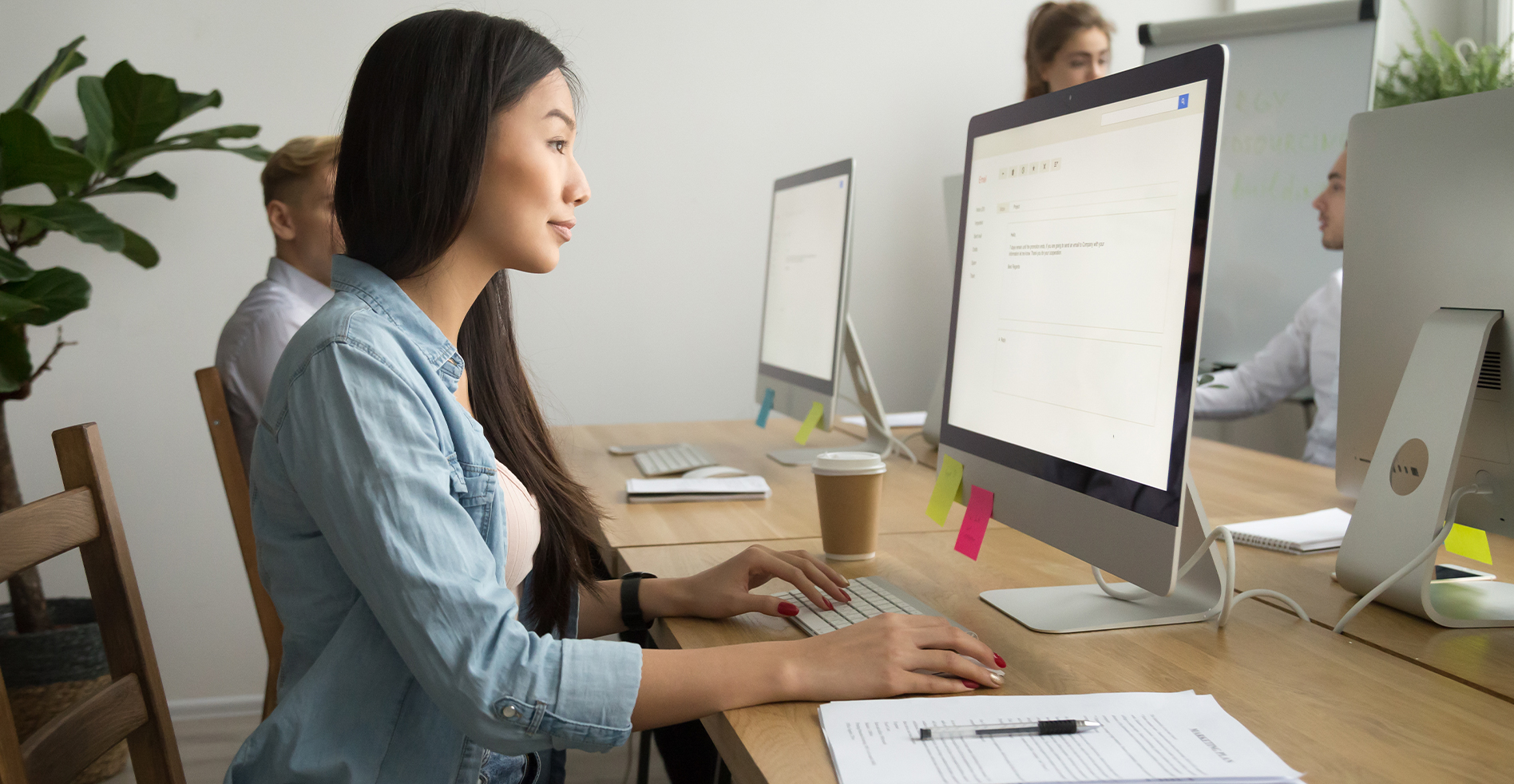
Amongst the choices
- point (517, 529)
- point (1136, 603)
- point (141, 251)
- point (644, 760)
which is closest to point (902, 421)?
point (644, 760)

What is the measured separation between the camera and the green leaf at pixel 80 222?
219cm

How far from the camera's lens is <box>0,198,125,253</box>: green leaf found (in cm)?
219

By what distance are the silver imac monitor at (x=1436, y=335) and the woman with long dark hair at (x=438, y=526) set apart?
→ 513 millimetres

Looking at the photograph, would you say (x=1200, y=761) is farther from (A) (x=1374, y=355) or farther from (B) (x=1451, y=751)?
(A) (x=1374, y=355)

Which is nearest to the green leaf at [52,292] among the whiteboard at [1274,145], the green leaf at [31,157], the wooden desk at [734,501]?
the green leaf at [31,157]

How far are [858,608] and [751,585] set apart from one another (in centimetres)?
13

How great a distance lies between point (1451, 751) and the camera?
2.36ft

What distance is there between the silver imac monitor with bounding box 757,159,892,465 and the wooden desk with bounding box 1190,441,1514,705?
659 mm

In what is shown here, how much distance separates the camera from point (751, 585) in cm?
108

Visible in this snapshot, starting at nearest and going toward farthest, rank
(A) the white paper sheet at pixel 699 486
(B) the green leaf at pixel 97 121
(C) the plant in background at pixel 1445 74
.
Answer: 1. (A) the white paper sheet at pixel 699 486
2. (B) the green leaf at pixel 97 121
3. (C) the plant in background at pixel 1445 74

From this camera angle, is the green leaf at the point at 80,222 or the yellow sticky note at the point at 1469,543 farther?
the green leaf at the point at 80,222

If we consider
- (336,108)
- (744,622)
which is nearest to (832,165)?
(744,622)

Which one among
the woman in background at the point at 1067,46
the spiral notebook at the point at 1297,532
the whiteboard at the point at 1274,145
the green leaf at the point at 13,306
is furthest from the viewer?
the whiteboard at the point at 1274,145

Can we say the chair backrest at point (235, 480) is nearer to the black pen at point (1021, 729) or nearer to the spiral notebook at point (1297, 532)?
the black pen at point (1021, 729)
